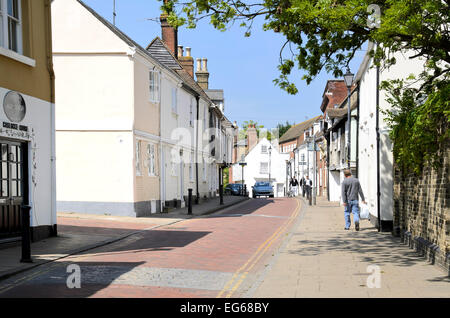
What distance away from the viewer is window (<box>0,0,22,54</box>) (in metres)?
11.7

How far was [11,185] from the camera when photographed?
40.4 ft

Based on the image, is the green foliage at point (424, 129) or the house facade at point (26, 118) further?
the house facade at point (26, 118)

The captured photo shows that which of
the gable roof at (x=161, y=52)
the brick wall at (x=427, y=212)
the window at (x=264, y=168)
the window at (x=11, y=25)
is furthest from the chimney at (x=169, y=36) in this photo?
the window at (x=264, y=168)

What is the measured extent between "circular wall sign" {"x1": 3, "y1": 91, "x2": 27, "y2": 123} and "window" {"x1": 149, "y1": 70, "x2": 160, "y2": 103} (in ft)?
38.1

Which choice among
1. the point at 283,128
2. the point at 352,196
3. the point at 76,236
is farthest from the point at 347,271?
the point at 283,128

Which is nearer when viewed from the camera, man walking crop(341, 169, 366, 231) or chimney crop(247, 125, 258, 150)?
man walking crop(341, 169, 366, 231)

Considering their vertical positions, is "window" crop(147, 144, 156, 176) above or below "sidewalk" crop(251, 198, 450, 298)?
above

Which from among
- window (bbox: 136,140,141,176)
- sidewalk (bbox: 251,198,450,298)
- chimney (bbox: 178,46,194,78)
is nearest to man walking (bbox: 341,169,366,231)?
sidewalk (bbox: 251,198,450,298)

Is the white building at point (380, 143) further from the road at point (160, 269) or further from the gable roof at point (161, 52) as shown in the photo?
the gable roof at point (161, 52)

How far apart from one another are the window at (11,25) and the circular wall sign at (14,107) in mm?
1100

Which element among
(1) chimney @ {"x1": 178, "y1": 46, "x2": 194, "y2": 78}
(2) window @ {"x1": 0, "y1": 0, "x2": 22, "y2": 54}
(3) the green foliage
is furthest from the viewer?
(1) chimney @ {"x1": 178, "y1": 46, "x2": 194, "y2": 78}

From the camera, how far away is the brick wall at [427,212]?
8.85 metres

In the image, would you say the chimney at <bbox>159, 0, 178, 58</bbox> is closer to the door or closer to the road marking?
the road marking
